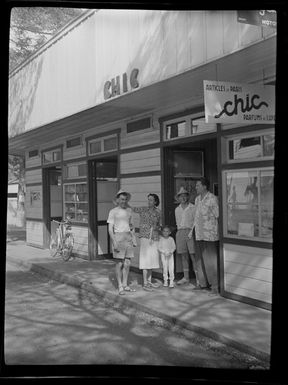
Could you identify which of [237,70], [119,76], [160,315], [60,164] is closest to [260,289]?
[160,315]

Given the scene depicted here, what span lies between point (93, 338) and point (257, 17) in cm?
374

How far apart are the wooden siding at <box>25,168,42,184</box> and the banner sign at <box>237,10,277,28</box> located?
431 inches

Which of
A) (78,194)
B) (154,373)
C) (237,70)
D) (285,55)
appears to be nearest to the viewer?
(285,55)

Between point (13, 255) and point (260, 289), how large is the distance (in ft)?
27.8

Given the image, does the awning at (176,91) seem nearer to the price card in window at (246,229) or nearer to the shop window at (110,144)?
the shop window at (110,144)

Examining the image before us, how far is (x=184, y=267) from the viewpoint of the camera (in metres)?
7.53

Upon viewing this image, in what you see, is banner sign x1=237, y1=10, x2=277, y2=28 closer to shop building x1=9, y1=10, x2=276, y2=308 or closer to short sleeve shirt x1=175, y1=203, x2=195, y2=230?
shop building x1=9, y1=10, x2=276, y2=308

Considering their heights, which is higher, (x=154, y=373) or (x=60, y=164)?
(x=60, y=164)

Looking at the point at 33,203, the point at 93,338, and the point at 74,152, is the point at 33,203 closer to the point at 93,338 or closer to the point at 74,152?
the point at 74,152

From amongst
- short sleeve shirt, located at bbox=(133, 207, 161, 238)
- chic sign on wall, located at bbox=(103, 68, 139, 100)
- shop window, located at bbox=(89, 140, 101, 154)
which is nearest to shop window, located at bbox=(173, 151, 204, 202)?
short sleeve shirt, located at bbox=(133, 207, 161, 238)

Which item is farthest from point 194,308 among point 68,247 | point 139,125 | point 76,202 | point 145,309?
point 76,202

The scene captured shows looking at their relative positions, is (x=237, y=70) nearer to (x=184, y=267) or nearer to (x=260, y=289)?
(x=260, y=289)

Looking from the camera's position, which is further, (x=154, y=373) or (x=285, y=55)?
(x=154, y=373)

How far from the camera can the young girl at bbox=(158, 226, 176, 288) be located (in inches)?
285
